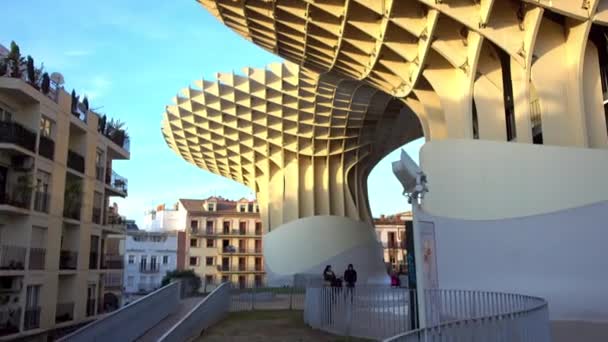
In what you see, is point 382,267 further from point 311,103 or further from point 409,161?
point 409,161

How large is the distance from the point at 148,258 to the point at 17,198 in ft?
179

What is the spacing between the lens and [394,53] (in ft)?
83.4

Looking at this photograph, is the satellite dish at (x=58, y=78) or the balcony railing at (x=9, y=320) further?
the satellite dish at (x=58, y=78)

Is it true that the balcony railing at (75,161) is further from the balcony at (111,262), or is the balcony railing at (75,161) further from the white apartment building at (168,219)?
the white apartment building at (168,219)

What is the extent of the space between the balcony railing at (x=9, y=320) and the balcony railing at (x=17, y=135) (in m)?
5.94

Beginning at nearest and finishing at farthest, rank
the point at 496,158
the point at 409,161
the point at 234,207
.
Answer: the point at 409,161 < the point at 496,158 < the point at 234,207

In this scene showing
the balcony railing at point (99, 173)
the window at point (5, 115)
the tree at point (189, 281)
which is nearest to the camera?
the window at point (5, 115)

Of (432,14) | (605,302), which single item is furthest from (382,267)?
(605,302)

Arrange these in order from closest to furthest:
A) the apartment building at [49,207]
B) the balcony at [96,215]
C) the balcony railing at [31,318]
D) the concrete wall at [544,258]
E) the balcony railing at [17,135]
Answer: the concrete wall at [544,258] → the balcony railing at [17,135] → the apartment building at [49,207] → the balcony railing at [31,318] → the balcony at [96,215]

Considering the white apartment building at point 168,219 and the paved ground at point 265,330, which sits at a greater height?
the white apartment building at point 168,219

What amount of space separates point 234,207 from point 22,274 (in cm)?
5958

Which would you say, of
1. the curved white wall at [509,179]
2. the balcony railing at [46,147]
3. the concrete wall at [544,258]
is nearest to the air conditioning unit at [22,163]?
the balcony railing at [46,147]

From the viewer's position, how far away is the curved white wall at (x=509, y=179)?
49.1ft

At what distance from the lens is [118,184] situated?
33219 millimetres
